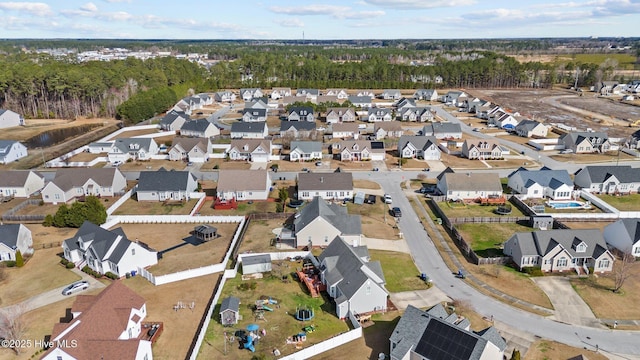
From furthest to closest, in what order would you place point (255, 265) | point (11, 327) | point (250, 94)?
point (250, 94)
point (255, 265)
point (11, 327)

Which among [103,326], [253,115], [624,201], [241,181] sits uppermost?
[253,115]

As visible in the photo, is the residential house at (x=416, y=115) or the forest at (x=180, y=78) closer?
the residential house at (x=416, y=115)

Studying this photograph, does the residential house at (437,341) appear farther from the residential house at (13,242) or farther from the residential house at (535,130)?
the residential house at (535,130)

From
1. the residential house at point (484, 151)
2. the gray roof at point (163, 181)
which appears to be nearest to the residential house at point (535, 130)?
the residential house at point (484, 151)

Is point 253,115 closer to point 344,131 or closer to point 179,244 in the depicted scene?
point 344,131

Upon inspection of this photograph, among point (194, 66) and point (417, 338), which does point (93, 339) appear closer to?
point (417, 338)

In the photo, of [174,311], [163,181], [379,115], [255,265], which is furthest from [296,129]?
[174,311]
